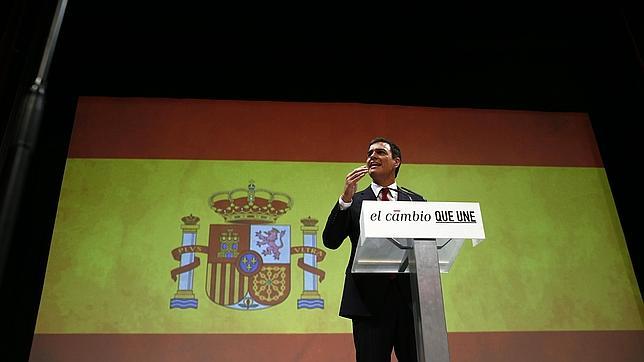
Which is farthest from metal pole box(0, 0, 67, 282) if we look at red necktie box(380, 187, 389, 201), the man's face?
the man's face

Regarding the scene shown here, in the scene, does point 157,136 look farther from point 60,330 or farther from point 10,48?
point 60,330

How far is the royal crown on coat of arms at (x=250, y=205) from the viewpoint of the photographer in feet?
13.0

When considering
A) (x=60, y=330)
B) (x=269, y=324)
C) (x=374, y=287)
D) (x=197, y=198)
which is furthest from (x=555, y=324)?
(x=60, y=330)

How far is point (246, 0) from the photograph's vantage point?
3.87 m

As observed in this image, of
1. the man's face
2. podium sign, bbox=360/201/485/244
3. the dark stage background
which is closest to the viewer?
podium sign, bbox=360/201/485/244

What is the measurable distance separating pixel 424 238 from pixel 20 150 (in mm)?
1096

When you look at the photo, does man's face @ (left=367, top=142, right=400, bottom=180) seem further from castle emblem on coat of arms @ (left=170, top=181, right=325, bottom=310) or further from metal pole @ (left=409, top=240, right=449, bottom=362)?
castle emblem on coat of arms @ (left=170, top=181, right=325, bottom=310)

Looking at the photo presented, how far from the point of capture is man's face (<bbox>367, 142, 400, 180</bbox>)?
2.57 meters

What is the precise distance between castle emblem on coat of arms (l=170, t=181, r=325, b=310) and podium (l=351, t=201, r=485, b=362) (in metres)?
2.00

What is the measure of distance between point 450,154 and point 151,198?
2209 mm

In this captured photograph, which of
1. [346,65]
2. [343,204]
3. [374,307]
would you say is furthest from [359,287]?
[346,65]

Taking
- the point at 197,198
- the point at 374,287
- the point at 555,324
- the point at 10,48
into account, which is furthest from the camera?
the point at 197,198

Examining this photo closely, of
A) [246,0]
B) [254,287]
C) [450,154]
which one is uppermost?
[246,0]

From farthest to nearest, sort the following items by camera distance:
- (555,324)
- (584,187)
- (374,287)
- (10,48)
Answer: (584,187) < (555,324) < (10,48) < (374,287)
